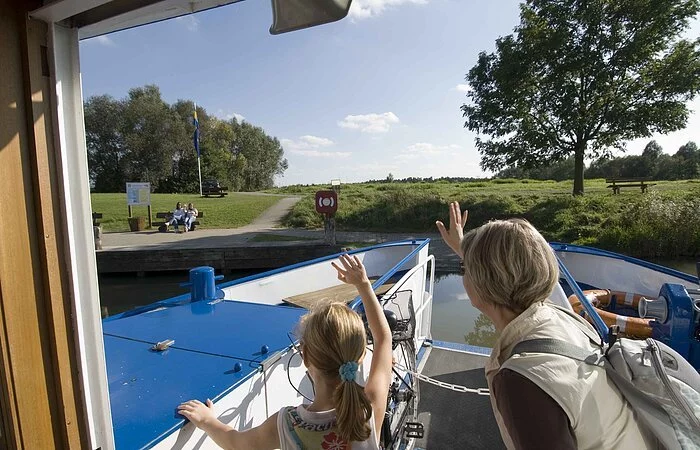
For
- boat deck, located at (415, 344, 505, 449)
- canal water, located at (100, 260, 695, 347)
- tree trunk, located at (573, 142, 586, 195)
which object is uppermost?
tree trunk, located at (573, 142, 586, 195)

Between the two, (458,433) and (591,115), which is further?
(591,115)

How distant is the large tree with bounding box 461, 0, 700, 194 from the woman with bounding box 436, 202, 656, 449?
17667mm

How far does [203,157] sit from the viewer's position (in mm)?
41375

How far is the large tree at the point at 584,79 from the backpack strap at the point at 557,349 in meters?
17.8

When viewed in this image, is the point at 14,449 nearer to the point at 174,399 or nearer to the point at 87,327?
the point at 87,327

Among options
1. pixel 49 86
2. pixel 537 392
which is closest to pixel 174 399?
pixel 49 86

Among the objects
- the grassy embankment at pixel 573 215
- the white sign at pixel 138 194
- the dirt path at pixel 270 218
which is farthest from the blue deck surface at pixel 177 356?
the dirt path at pixel 270 218

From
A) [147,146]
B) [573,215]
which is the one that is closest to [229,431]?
[573,215]

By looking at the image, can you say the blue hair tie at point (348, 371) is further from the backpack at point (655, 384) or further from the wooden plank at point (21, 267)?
the wooden plank at point (21, 267)

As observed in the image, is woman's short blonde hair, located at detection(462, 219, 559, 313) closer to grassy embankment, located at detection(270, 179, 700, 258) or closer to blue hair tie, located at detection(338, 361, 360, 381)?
blue hair tie, located at detection(338, 361, 360, 381)

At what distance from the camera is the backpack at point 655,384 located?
3.14 feet

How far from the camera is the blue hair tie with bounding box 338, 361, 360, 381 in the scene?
4.24ft

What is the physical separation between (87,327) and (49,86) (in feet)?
2.03

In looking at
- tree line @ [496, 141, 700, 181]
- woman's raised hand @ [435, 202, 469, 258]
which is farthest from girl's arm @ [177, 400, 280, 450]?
tree line @ [496, 141, 700, 181]
